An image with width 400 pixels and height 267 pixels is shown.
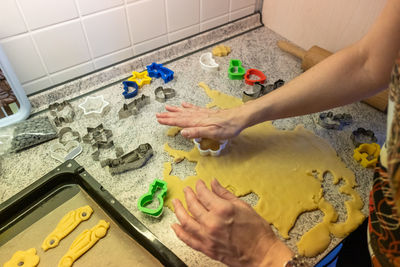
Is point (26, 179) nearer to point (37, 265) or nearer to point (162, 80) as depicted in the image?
point (37, 265)

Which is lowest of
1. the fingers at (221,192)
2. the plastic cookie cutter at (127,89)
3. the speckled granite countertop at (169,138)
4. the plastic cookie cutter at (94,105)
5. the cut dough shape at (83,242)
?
the cut dough shape at (83,242)

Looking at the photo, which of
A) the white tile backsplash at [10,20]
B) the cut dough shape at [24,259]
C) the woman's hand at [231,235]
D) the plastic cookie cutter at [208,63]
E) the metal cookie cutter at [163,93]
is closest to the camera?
the woman's hand at [231,235]

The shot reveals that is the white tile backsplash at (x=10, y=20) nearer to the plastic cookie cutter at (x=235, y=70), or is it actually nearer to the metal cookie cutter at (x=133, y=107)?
the metal cookie cutter at (x=133, y=107)

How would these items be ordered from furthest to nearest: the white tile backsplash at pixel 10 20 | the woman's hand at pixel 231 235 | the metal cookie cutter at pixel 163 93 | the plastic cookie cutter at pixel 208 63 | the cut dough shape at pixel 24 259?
1. the plastic cookie cutter at pixel 208 63
2. the metal cookie cutter at pixel 163 93
3. the white tile backsplash at pixel 10 20
4. the cut dough shape at pixel 24 259
5. the woman's hand at pixel 231 235

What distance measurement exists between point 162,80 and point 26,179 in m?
0.50

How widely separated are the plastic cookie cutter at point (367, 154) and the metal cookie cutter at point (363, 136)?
1.7 inches

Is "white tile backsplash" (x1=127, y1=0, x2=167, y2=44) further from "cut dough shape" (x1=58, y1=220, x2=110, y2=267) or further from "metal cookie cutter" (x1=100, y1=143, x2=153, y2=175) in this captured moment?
"cut dough shape" (x1=58, y1=220, x2=110, y2=267)

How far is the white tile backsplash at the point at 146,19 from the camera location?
3.21 ft

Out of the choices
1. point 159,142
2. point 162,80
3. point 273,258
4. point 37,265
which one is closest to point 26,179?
point 37,265

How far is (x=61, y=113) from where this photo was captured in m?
0.94

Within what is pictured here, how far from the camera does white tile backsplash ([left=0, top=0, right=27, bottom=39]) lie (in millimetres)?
764

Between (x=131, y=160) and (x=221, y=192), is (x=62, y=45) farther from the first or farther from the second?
(x=221, y=192)

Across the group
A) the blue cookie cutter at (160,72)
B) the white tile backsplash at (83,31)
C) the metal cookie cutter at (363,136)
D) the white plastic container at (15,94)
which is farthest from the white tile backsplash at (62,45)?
the metal cookie cutter at (363,136)

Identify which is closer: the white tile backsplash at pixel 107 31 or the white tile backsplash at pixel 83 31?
the white tile backsplash at pixel 83 31
